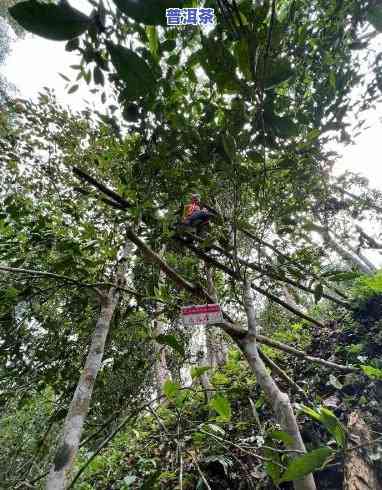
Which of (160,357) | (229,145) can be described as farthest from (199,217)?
(160,357)

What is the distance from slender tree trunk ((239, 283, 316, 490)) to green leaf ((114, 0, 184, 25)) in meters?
1.18

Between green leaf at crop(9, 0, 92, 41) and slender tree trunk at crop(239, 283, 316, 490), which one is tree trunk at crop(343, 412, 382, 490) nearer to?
slender tree trunk at crop(239, 283, 316, 490)

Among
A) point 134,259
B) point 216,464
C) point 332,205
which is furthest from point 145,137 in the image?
point 332,205

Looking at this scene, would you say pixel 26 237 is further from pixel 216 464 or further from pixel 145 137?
pixel 216 464

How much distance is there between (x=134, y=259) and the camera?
2533mm

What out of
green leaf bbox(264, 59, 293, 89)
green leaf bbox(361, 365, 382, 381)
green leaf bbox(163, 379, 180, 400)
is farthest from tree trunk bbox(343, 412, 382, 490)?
green leaf bbox(264, 59, 293, 89)

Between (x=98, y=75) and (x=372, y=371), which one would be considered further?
(x=372, y=371)

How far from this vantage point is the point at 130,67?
1.16 feet

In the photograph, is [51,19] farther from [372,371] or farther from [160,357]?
[160,357]

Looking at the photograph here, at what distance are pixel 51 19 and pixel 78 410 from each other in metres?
1.62

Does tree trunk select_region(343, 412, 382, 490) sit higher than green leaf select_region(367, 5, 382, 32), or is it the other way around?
green leaf select_region(367, 5, 382, 32)

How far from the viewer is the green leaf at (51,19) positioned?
1.08 feet

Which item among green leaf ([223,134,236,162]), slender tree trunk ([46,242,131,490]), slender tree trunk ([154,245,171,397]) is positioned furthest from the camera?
slender tree trunk ([154,245,171,397])

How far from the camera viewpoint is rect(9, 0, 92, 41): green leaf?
331 mm
